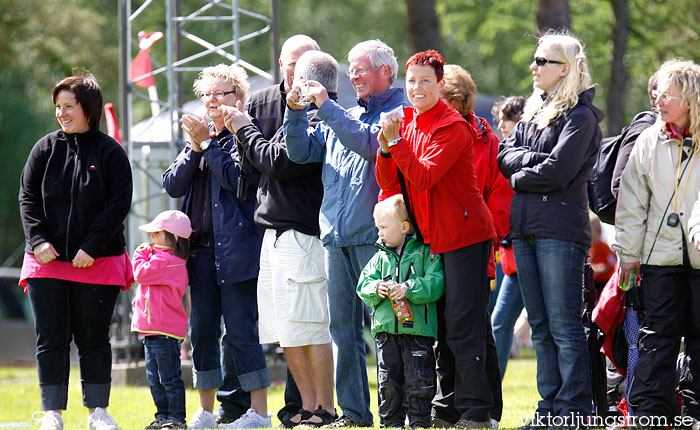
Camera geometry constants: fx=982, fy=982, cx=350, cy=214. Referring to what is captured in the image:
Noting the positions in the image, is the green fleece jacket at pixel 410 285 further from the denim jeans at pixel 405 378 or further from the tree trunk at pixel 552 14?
the tree trunk at pixel 552 14

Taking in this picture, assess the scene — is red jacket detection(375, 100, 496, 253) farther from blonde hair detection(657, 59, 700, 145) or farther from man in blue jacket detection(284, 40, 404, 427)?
blonde hair detection(657, 59, 700, 145)

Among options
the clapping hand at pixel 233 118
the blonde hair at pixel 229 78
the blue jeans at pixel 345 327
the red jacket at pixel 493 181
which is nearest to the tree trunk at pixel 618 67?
the red jacket at pixel 493 181

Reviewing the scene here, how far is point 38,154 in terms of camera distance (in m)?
6.27

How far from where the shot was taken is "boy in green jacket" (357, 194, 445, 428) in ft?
17.9

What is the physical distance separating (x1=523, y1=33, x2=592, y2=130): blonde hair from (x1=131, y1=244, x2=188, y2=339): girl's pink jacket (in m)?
2.47

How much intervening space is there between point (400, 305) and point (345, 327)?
0.58m

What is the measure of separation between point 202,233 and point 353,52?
160cm

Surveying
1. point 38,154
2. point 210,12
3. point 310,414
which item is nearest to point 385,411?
point 310,414

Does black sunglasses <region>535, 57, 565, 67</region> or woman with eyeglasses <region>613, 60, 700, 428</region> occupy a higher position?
black sunglasses <region>535, 57, 565, 67</region>

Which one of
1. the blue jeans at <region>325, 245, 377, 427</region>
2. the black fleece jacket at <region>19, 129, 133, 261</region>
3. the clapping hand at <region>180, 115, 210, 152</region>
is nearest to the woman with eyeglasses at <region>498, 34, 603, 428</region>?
the blue jeans at <region>325, 245, 377, 427</region>

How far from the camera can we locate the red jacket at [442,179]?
535 centimetres

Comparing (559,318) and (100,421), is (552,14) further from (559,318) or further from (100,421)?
(100,421)

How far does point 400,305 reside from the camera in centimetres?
545

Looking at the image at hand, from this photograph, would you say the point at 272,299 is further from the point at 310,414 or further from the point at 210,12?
the point at 210,12
